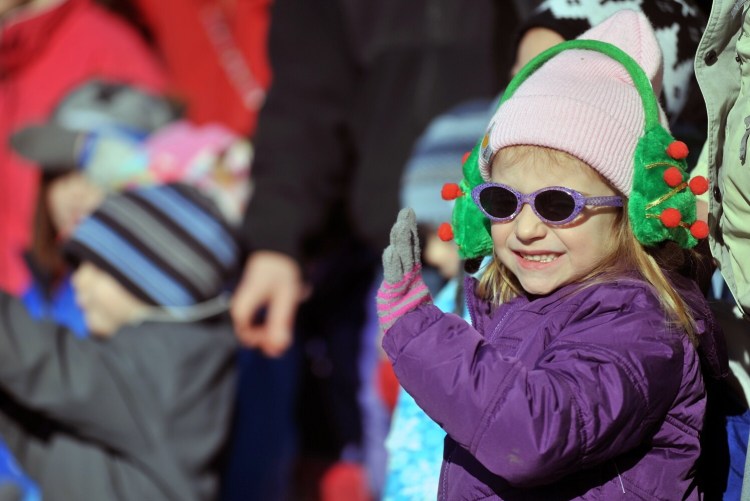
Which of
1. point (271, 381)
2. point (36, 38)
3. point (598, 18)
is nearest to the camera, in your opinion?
point (598, 18)

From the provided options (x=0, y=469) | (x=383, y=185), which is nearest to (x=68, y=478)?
(x=0, y=469)

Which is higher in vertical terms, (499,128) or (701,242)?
(499,128)

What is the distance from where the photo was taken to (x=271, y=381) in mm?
3996

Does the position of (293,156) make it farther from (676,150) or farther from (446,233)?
(676,150)

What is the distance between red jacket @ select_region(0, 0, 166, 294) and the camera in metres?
4.74

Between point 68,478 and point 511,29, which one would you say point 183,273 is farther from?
point 511,29

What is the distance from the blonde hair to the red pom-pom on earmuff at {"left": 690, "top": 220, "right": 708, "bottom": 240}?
4 centimetres

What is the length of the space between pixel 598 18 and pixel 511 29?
0.55 metres

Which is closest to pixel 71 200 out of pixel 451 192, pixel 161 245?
pixel 161 245

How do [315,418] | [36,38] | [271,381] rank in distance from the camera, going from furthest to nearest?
[36,38]
[315,418]
[271,381]

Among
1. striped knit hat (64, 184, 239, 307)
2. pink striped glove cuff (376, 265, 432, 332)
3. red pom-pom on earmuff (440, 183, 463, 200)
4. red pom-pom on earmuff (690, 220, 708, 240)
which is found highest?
pink striped glove cuff (376, 265, 432, 332)

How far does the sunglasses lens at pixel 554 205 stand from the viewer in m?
1.70

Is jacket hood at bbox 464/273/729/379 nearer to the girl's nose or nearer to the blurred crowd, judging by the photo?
the girl's nose

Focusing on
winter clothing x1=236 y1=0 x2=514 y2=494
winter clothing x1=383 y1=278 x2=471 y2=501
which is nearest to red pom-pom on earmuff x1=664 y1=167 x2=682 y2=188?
winter clothing x1=383 y1=278 x2=471 y2=501
